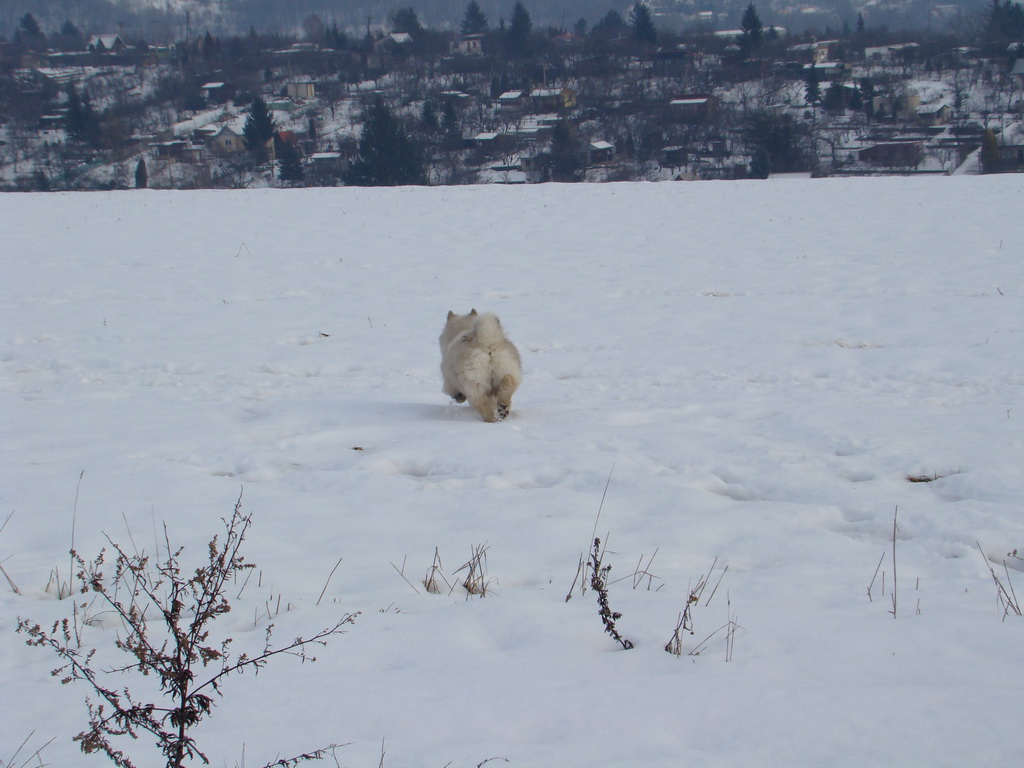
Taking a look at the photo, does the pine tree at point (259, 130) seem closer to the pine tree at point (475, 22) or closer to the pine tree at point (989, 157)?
the pine tree at point (989, 157)

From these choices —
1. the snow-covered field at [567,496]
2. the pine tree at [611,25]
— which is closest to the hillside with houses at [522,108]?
the pine tree at [611,25]

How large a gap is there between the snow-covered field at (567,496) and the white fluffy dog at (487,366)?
1.03 ft

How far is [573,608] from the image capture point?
A: 3.29 m

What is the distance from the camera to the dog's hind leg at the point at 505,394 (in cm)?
→ 674

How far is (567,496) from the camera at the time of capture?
16.1ft

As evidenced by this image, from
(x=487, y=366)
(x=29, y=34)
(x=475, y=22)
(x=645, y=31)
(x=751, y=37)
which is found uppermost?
(x=29, y=34)

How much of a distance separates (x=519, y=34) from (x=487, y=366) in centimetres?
12456

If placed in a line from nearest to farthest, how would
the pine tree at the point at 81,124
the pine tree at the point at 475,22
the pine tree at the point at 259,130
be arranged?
the pine tree at the point at 259,130 → the pine tree at the point at 81,124 → the pine tree at the point at 475,22

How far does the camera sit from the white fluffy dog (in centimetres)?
667

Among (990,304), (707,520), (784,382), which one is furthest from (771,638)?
(990,304)

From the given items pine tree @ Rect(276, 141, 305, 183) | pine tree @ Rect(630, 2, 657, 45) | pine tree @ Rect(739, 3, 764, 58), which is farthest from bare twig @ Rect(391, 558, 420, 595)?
pine tree @ Rect(630, 2, 657, 45)

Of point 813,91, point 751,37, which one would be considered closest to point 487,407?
point 813,91

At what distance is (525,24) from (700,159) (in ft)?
229

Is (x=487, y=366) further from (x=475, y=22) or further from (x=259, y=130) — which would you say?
(x=475, y=22)
